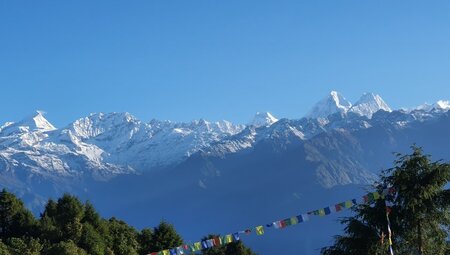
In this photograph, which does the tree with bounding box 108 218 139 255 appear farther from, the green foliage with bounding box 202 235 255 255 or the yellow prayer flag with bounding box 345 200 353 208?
the yellow prayer flag with bounding box 345 200 353 208

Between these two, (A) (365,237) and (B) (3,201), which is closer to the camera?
(A) (365,237)

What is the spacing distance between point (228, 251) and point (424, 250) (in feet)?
156

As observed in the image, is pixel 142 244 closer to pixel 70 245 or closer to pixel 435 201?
pixel 70 245

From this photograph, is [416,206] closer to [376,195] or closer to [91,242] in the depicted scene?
[376,195]

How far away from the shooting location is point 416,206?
132 ft

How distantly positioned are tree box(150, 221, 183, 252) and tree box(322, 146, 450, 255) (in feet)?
122

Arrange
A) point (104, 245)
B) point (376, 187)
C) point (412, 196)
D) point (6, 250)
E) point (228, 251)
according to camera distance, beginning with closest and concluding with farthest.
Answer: point (412, 196) → point (376, 187) → point (6, 250) → point (104, 245) → point (228, 251)

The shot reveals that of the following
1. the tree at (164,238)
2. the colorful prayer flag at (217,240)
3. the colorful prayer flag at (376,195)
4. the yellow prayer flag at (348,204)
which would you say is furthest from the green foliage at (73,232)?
the colorful prayer flag at (376,195)

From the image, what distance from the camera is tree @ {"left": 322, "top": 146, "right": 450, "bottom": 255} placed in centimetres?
3959

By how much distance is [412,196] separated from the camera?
39.6m

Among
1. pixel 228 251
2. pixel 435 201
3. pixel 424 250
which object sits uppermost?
pixel 228 251

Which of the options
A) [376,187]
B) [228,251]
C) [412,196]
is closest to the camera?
[412,196]

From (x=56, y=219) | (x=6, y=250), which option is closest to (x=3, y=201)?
(x=56, y=219)

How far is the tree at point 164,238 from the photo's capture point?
7638 cm
